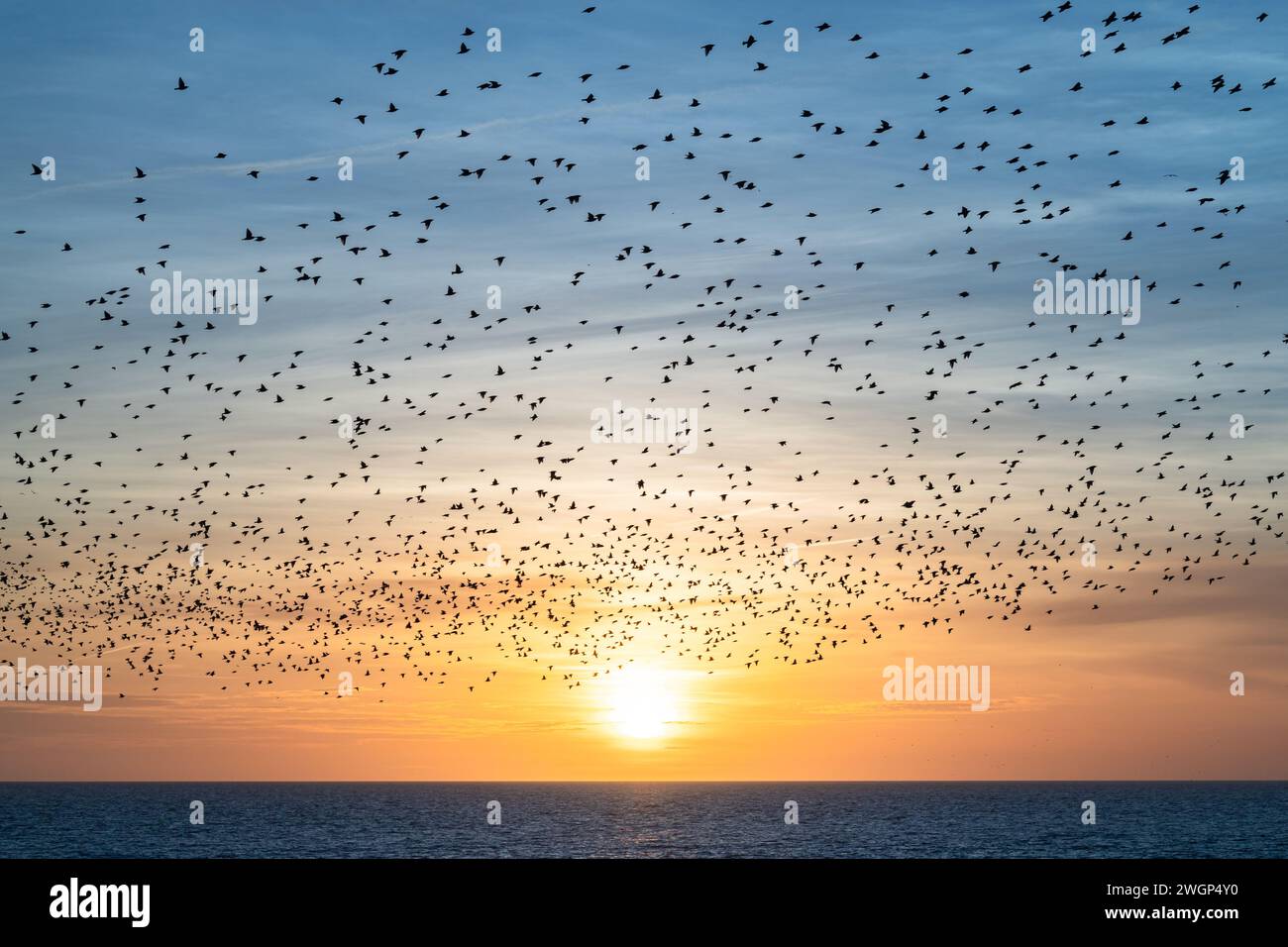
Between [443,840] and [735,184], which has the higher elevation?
[735,184]

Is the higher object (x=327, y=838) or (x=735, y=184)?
(x=735, y=184)

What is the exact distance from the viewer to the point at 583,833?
141 metres
